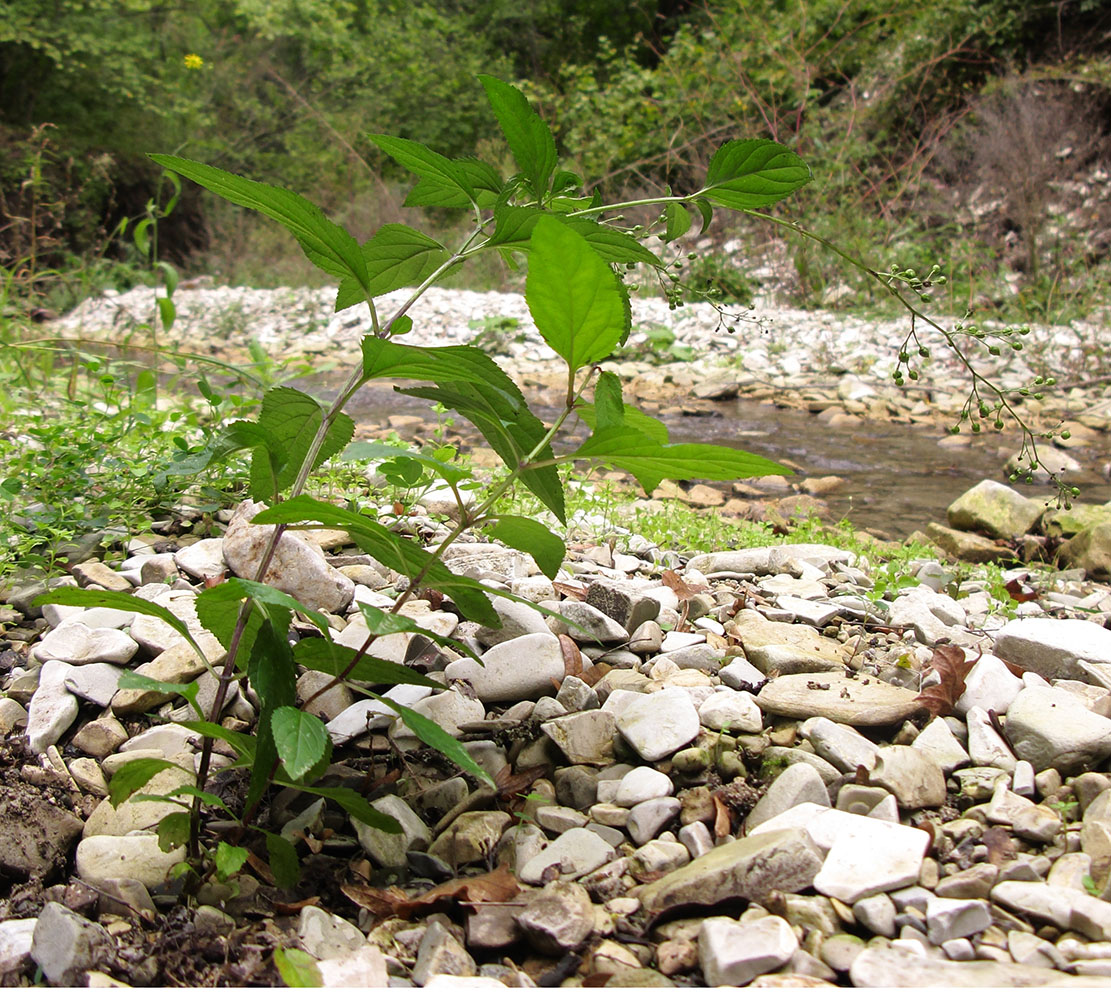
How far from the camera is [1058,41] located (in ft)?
32.6

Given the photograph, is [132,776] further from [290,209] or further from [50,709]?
[290,209]

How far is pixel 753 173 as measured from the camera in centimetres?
116

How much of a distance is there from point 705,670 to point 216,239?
538 inches

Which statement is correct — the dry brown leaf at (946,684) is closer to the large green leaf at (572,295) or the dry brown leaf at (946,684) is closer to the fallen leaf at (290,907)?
the large green leaf at (572,295)

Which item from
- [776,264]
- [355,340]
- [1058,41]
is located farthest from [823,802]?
[1058,41]

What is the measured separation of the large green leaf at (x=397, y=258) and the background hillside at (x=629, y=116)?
2.83m

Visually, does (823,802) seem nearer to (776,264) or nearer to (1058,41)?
(776,264)

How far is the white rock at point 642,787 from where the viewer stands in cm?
117

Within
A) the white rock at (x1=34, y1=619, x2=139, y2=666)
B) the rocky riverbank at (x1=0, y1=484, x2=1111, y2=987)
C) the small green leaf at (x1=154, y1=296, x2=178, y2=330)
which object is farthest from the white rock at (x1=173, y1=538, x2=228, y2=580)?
the small green leaf at (x1=154, y1=296, x2=178, y2=330)

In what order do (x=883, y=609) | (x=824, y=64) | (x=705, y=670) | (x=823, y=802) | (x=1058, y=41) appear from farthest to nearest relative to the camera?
(x=824, y=64), (x=1058, y=41), (x=883, y=609), (x=705, y=670), (x=823, y=802)

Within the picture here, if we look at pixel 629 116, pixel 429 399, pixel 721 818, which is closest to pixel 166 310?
pixel 429 399

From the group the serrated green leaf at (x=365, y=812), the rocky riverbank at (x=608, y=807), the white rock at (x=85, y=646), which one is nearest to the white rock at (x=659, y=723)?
the rocky riverbank at (x=608, y=807)

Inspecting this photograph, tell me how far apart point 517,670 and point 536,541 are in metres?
0.41

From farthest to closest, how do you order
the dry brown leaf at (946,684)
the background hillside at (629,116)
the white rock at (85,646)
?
the background hillside at (629,116) → the white rock at (85,646) → the dry brown leaf at (946,684)
